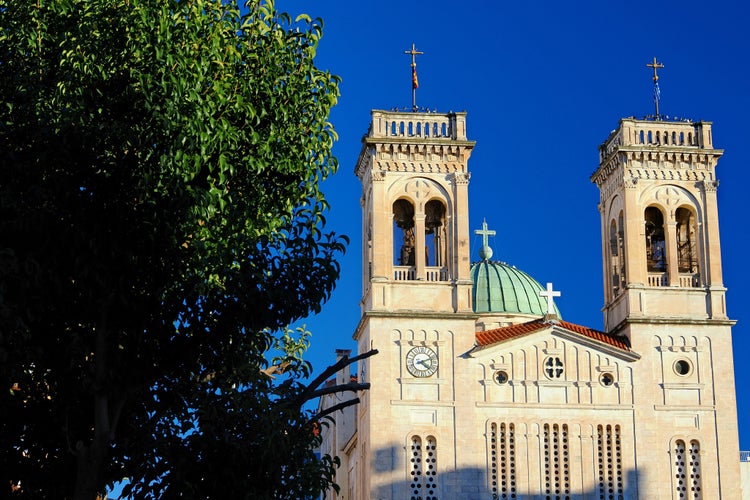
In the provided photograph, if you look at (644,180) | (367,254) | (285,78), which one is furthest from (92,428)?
(644,180)

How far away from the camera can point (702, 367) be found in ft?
154

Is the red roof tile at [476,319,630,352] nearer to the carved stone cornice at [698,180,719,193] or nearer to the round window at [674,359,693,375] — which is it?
the round window at [674,359,693,375]

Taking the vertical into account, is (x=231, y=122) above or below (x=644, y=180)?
below

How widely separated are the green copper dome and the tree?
1656 inches

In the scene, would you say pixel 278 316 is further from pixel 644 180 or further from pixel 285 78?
pixel 644 180

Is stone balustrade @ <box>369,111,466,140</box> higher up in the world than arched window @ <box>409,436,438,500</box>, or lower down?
higher up

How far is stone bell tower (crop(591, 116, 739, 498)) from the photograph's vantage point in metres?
46.4

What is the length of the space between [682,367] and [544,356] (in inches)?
191

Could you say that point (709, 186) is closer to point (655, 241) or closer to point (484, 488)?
point (655, 241)

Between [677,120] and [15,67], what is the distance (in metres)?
34.1

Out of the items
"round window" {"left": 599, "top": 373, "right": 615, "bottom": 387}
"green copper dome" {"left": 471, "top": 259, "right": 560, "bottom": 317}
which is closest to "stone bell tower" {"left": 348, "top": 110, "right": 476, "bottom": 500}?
"round window" {"left": 599, "top": 373, "right": 615, "bottom": 387}

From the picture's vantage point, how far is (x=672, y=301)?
156ft

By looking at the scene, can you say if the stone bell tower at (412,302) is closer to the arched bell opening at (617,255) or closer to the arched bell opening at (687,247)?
the arched bell opening at (617,255)

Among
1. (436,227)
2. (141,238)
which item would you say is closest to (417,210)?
(436,227)
